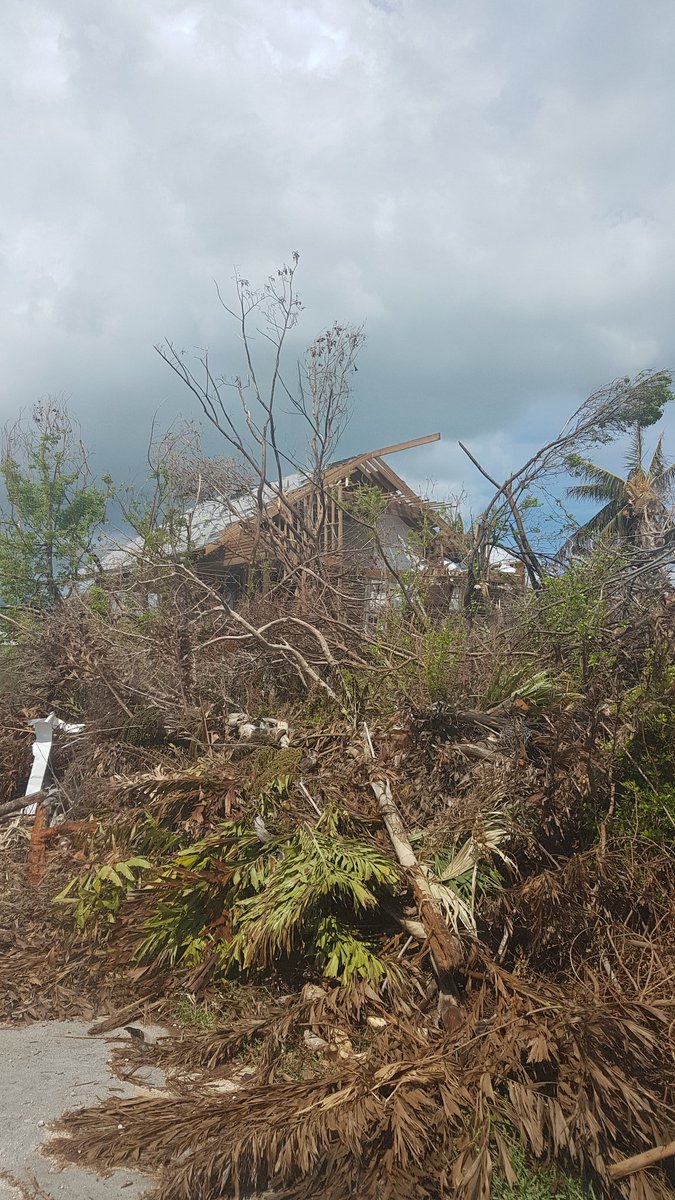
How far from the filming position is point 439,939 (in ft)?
13.6

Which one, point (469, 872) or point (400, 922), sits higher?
point (469, 872)

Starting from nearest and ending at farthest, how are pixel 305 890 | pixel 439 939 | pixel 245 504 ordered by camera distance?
1. pixel 439 939
2. pixel 305 890
3. pixel 245 504

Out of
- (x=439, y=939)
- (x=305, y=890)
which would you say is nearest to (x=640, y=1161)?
(x=439, y=939)

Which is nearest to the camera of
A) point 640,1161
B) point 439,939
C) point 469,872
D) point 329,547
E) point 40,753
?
point 640,1161

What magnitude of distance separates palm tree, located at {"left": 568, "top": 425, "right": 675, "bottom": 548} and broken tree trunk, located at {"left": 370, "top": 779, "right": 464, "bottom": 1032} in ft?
12.9

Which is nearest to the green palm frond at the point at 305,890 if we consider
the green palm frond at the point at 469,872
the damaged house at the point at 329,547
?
the green palm frond at the point at 469,872

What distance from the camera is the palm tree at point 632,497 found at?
903cm

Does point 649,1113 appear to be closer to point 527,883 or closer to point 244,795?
point 527,883

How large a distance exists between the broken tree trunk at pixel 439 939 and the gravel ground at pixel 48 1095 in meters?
A: 1.40

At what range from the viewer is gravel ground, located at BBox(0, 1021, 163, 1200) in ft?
10.1

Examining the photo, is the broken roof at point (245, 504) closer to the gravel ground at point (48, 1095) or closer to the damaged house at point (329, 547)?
the damaged house at point (329, 547)

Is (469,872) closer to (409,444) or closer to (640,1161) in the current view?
(640,1161)

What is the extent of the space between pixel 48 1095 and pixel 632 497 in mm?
12572

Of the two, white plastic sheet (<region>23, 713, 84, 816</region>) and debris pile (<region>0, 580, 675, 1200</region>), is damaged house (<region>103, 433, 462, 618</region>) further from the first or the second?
white plastic sheet (<region>23, 713, 84, 816</region>)
